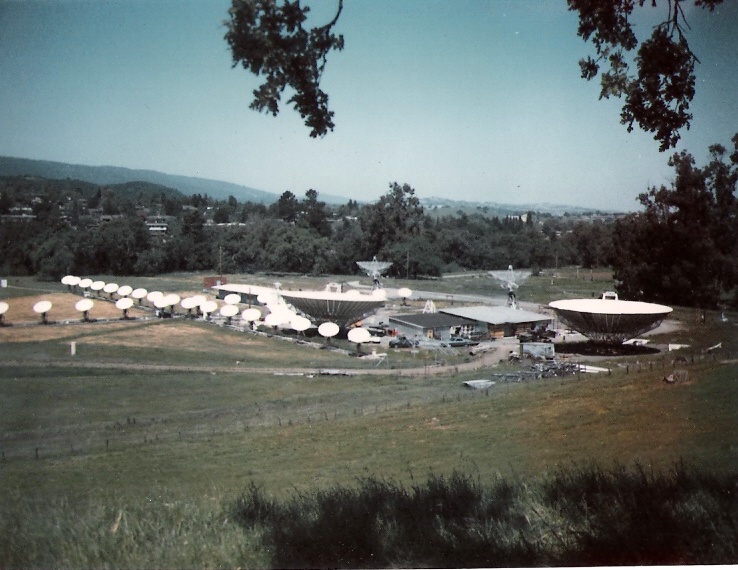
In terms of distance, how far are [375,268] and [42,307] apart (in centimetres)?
1646

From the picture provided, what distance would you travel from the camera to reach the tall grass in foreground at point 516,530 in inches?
218

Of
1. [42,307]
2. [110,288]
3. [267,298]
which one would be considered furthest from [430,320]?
[42,307]

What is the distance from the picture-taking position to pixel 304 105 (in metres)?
6.37

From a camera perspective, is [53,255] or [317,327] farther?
[317,327]

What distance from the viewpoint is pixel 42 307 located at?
556 inches

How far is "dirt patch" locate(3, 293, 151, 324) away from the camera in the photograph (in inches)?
400

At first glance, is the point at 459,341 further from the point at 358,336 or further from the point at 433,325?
the point at 358,336

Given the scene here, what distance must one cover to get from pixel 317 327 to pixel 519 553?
21.2 meters

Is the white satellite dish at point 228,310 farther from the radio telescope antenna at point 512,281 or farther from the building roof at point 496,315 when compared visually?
Result: the radio telescope antenna at point 512,281

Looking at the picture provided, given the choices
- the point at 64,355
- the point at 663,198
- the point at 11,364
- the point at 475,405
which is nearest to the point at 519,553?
the point at 475,405

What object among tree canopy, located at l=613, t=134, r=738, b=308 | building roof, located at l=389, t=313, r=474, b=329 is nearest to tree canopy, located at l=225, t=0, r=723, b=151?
tree canopy, located at l=613, t=134, r=738, b=308

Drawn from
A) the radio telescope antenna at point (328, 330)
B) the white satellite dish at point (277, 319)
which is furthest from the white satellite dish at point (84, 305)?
the radio telescope antenna at point (328, 330)

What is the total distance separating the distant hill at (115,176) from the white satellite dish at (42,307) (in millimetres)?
5037

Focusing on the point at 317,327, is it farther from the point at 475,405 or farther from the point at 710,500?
the point at 710,500
